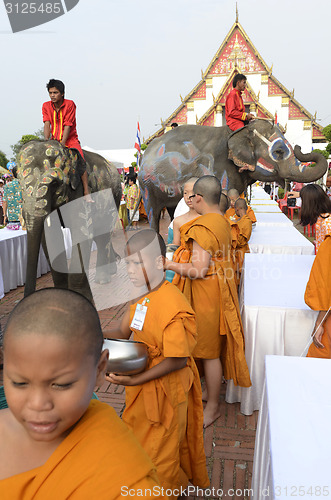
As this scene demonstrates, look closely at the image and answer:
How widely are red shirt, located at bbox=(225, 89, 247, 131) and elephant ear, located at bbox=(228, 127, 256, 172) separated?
18cm

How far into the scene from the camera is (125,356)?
138cm

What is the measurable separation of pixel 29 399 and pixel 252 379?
2295 millimetres

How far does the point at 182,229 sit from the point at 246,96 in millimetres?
24599

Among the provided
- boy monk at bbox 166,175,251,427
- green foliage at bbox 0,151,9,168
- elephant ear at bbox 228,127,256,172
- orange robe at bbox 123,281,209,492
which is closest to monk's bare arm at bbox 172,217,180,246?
boy monk at bbox 166,175,251,427

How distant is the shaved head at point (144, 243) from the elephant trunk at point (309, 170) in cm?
407

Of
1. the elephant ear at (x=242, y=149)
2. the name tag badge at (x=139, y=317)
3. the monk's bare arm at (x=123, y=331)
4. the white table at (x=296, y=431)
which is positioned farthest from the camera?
the elephant ear at (x=242, y=149)

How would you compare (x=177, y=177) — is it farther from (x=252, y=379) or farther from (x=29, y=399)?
(x=29, y=399)

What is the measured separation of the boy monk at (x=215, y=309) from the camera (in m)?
2.61

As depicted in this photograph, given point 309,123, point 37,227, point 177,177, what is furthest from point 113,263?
point 309,123

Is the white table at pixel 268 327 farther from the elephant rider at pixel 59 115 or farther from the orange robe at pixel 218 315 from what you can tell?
the elephant rider at pixel 59 115

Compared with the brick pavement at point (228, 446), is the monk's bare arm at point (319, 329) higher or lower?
higher

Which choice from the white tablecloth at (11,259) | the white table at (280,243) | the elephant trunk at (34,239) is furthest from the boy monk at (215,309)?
the white tablecloth at (11,259)

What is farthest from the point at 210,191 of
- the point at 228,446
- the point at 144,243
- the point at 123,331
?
the point at 228,446

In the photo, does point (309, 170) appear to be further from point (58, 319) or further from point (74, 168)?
point (58, 319)
